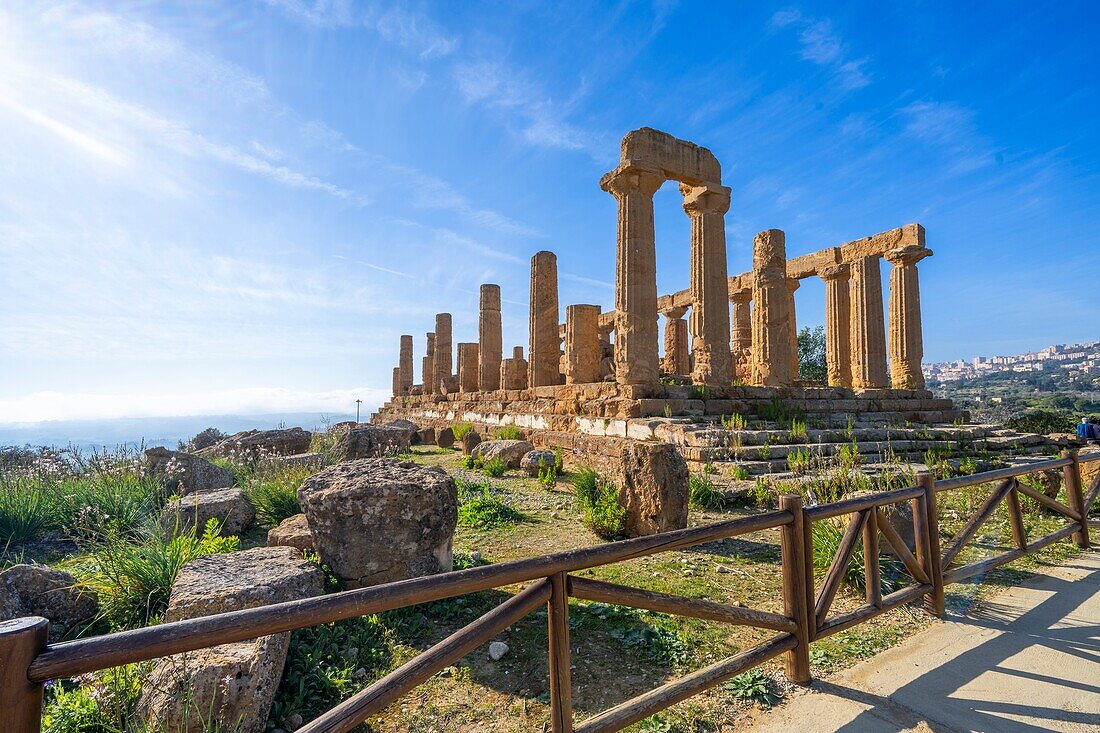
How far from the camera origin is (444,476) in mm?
4664

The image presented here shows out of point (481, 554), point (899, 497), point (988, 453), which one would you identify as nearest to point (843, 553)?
point (899, 497)

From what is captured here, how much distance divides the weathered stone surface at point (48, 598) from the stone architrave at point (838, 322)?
66.6ft

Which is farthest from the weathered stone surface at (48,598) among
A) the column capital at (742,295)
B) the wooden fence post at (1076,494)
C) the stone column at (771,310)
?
the column capital at (742,295)

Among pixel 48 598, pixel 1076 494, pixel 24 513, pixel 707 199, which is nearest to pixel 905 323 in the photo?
pixel 707 199

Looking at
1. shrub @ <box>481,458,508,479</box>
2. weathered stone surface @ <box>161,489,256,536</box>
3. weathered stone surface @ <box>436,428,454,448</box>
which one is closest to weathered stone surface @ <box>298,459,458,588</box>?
weathered stone surface @ <box>161,489,256,536</box>

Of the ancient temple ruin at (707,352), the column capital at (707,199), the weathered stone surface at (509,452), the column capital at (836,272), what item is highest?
the column capital at (707,199)

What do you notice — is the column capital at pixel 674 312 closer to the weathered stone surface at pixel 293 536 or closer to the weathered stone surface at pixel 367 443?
the weathered stone surface at pixel 367 443

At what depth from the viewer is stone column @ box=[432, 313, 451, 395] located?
2548cm

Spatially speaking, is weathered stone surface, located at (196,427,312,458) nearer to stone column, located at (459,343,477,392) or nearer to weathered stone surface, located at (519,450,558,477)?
weathered stone surface, located at (519,450,558,477)

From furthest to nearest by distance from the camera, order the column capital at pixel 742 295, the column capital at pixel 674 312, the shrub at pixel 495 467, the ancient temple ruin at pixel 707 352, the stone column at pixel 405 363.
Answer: the stone column at pixel 405 363, the column capital at pixel 674 312, the column capital at pixel 742 295, the ancient temple ruin at pixel 707 352, the shrub at pixel 495 467

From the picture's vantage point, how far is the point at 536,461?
33.4ft

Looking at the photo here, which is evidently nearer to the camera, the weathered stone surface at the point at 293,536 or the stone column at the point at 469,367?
the weathered stone surface at the point at 293,536

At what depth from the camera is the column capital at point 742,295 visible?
20300 millimetres

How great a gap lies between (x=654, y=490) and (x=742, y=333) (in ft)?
50.4
